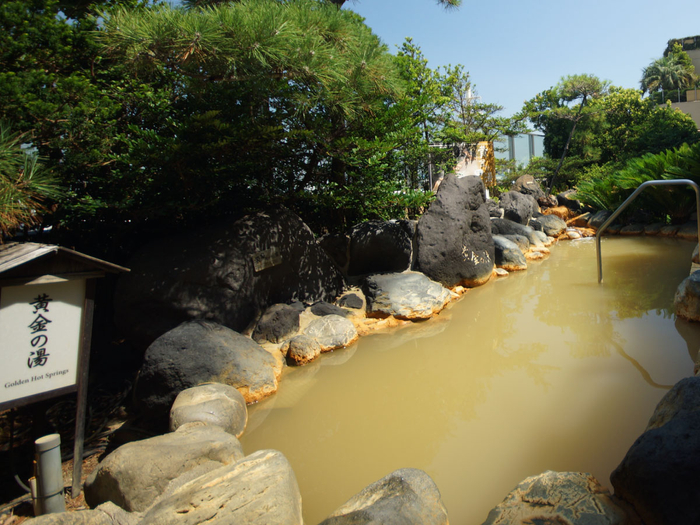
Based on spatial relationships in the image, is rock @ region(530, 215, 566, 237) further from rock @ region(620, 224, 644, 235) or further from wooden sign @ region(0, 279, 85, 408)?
wooden sign @ region(0, 279, 85, 408)

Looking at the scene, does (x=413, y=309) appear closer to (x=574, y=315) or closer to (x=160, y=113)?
(x=574, y=315)

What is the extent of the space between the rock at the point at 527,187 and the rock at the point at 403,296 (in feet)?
34.1

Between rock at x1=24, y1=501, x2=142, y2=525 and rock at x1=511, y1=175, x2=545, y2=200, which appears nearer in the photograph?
rock at x1=24, y1=501, x2=142, y2=525

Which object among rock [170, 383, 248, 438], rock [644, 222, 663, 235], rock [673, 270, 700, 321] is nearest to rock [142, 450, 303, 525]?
rock [170, 383, 248, 438]

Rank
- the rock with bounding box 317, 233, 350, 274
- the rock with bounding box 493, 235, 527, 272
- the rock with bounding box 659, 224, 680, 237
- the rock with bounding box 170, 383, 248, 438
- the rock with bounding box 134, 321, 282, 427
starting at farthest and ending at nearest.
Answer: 1. the rock with bounding box 659, 224, 680, 237
2. the rock with bounding box 493, 235, 527, 272
3. the rock with bounding box 317, 233, 350, 274
4. the rock with bounding box 134, 321, 282, 427
5. the rock with bounding box 170, 383, 248, 438

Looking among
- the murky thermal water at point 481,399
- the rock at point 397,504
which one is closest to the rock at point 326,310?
the murky thermal water at point 481,399

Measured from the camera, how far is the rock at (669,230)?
8766mm

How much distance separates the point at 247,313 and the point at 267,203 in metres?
1.37

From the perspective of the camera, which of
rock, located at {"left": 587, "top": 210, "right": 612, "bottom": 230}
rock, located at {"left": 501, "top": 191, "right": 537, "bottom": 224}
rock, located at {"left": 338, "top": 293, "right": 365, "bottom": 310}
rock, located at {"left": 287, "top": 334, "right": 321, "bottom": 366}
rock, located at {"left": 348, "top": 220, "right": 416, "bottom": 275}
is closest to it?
rock, located at {"left": 287, "top": 334, "right": 321, "bottom": 366}

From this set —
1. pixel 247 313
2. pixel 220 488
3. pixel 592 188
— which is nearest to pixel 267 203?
pixel 247 313

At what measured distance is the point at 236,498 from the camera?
5.59ft

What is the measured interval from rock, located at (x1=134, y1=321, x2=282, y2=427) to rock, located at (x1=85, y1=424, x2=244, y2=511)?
0.72m

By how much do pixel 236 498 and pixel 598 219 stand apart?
11.6 meters

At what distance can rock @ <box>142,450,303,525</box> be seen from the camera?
162cm
